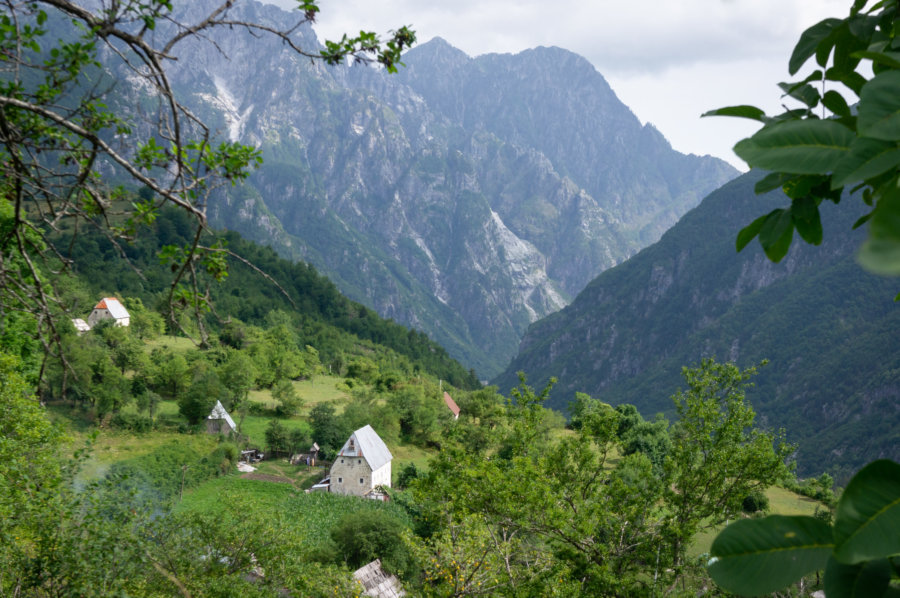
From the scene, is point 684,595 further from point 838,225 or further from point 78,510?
point 838,225

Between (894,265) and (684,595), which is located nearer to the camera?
(894,265)

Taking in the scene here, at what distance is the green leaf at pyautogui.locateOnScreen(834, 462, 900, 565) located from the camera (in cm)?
75

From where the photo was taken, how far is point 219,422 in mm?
47344

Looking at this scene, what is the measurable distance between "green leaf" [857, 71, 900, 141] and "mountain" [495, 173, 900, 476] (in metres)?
80.8

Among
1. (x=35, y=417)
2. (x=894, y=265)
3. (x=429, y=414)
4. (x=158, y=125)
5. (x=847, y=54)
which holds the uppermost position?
(x=847, y=54)

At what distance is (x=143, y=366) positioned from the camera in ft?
164

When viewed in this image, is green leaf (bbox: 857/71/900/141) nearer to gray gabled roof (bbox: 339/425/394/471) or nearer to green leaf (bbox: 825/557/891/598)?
green leaf (bbox: 825/557/891/598)

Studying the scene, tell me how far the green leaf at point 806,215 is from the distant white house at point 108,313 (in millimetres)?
73617

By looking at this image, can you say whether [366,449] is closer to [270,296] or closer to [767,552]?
[767,552]

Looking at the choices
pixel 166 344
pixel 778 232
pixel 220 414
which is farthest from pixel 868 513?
pixel 166 344

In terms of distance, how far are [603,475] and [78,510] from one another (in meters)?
11.0

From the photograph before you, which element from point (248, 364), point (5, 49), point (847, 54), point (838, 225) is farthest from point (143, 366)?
point (838, 225)

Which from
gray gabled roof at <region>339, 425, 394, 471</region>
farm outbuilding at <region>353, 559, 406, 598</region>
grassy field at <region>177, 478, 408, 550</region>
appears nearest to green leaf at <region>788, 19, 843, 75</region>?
farm outbuilding at <region>353, 559, 406, 598</region>

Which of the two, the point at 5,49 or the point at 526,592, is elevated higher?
the point at 5,49
